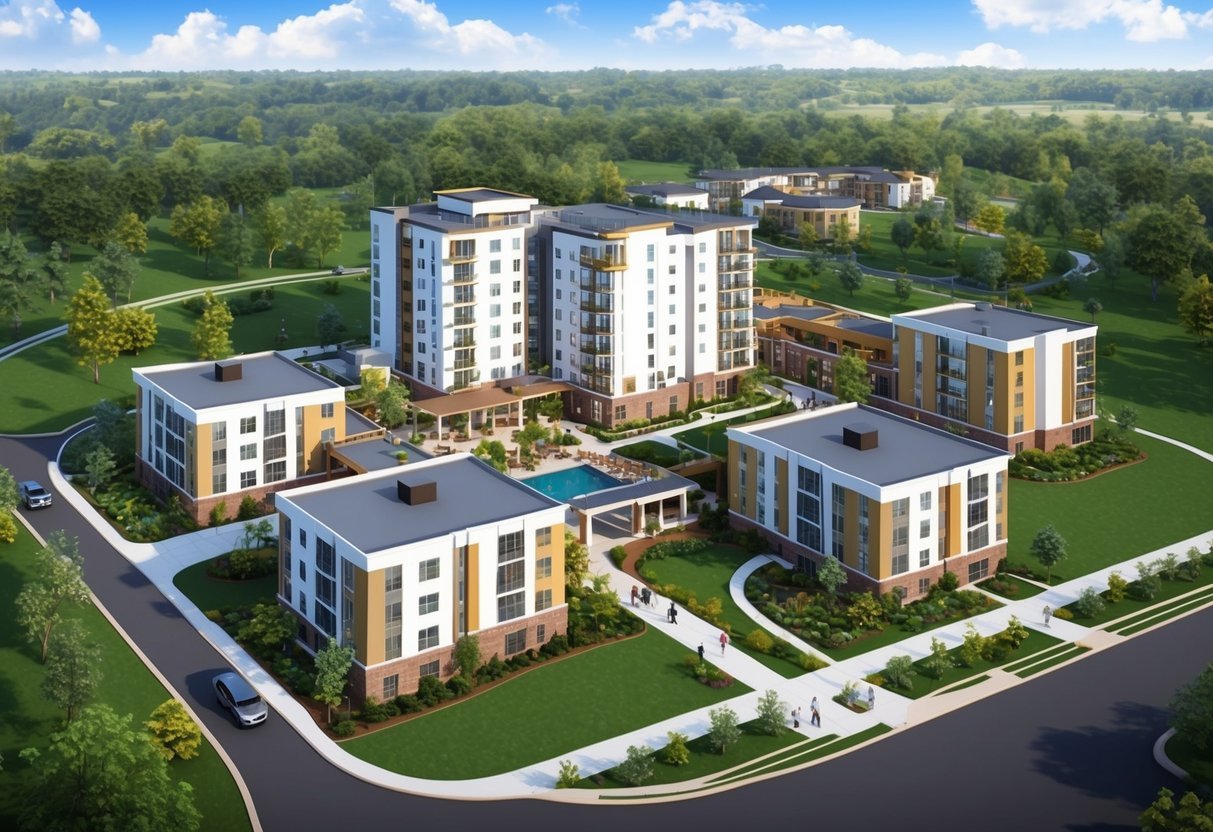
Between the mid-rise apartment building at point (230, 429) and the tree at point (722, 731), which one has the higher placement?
the mid-rise apartment building at point (230, 429)

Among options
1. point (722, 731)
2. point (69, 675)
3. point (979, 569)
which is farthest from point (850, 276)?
point (69, 675)

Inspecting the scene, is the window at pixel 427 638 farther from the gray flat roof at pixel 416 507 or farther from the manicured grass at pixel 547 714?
the gray flat roof at pixel 416 507

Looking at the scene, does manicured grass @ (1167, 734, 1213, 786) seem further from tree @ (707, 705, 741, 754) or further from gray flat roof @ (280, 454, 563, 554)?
gray flat roof @ (280, 454, 563, 554)

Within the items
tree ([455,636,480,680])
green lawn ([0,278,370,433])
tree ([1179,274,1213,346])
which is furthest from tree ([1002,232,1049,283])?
tree ([455,636,480,680])

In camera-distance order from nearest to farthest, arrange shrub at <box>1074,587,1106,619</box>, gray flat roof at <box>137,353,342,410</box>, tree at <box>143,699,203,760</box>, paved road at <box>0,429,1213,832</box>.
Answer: paved road at <box>0,429,1213,832</box>, tree at <box>143,699,203,760</box>, shrub at <box>1074,587,1106,619</box>, gray flat roof at <box>137,353,342,410</box>

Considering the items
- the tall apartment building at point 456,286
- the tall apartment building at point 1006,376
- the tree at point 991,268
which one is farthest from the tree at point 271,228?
the tree at point 991,268

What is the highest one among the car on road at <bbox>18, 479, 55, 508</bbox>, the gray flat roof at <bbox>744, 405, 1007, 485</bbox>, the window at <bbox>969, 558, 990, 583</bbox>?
the gray flat roof at <bbox>744, 405, 1007, 485</bbox>

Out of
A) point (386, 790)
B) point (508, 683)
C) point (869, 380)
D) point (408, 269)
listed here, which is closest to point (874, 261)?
point (869, 380)
